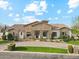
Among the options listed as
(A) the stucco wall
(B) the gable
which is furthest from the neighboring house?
(A) the stucco wall

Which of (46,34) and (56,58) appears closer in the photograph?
(56,58)

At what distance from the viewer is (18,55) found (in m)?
5.91

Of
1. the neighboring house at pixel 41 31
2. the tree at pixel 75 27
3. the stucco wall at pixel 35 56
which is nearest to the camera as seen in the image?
the stucco wall at pixel 35 56

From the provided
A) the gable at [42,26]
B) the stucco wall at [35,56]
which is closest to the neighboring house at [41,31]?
the gable at [42,26]

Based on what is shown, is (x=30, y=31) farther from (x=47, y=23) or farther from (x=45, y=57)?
(x=45, y=57)

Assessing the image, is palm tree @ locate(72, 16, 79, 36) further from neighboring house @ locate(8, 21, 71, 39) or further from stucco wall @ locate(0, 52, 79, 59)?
stucco wall @ locate(0, 52, 79, 59)

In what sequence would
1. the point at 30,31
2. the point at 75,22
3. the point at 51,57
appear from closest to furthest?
1. the point at 51,57
2. the point at 75,22
3. the point at 30,31

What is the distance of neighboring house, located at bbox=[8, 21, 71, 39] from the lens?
181ft

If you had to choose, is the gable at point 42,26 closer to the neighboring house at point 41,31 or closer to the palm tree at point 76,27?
the neighboring house at point 41,31

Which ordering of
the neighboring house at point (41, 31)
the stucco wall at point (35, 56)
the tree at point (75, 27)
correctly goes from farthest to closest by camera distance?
the neighboring house at point (41, 31) < the tree at point (75, 27) < the stucco wall at point (35, 56)

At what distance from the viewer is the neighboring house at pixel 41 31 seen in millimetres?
55031

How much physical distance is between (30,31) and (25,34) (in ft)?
5.23

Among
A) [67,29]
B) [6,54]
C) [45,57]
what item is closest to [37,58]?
[45,57]

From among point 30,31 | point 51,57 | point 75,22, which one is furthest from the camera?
point 30,31
